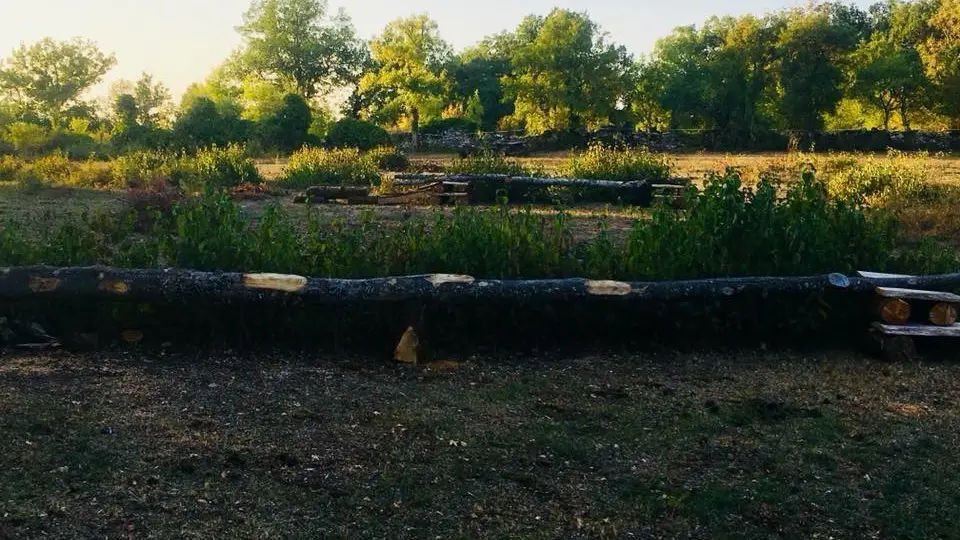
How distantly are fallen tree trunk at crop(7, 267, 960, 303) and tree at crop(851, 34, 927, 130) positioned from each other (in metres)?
44.6

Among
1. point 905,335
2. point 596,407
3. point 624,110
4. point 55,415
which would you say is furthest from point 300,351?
point 624,110

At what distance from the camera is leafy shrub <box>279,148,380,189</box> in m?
19.2

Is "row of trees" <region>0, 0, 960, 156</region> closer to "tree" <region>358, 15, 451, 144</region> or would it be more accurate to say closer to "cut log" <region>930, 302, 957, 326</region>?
"tree" <region>358, 15, 451, 144</region>

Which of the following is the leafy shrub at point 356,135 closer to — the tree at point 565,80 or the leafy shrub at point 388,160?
the leafy shrub at point 388,160

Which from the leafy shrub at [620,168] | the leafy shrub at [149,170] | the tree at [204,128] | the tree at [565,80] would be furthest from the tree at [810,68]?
the leafy shrub at [149,170]

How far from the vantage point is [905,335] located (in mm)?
5719

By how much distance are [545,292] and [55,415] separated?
302 centimetres

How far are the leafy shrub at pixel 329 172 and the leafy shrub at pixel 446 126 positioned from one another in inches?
904

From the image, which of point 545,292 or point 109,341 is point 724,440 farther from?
point 109,341

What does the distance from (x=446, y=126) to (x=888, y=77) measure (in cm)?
2457

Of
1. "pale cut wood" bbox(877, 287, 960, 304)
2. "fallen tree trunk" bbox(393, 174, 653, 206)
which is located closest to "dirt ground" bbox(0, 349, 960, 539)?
"pale cut wood" bbox(877, 287, 960, 304)

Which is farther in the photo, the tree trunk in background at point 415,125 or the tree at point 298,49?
the tree at point 298,49

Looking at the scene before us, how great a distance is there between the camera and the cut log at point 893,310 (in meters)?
5.77

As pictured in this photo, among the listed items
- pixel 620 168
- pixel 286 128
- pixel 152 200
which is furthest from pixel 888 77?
pixel 152 200
